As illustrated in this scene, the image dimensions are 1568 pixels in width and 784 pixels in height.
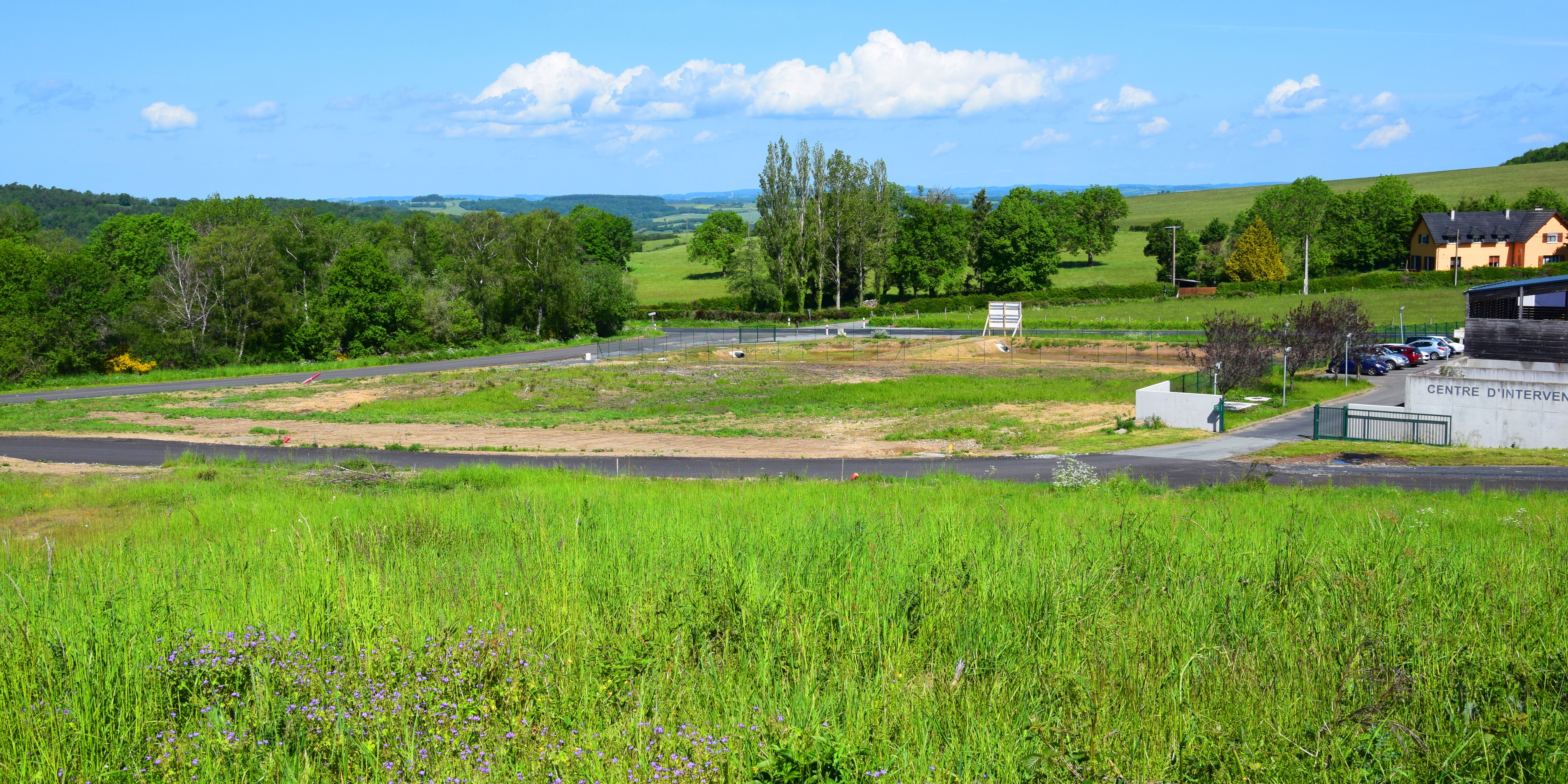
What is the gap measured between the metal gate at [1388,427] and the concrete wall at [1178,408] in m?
3.39

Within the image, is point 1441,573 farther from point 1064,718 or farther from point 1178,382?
point 1178,382

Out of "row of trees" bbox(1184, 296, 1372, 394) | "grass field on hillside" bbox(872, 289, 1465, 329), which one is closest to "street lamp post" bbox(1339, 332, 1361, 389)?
"row of trees" bbox(1184, 296, 1372, 394)

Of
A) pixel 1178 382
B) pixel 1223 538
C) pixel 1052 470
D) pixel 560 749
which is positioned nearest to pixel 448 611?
pixel 560 749

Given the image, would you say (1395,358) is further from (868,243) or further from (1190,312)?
(868,243)

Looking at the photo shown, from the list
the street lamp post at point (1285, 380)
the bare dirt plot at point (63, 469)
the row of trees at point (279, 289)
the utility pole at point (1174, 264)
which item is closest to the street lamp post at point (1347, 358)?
the street lamp post at point (1285, 380)

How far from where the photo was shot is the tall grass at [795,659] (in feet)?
15.3

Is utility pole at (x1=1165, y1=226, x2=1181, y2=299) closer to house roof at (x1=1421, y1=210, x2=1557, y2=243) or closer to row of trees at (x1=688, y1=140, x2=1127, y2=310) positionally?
row of trees at (x1=688, y1=140, x2=1127, y2=310)

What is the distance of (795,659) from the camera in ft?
19.1

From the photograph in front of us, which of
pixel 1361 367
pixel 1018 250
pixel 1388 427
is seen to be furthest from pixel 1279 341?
pixel 1018 250

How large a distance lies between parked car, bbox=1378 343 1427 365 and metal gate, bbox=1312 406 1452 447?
23327 mm

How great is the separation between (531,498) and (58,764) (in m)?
8.29

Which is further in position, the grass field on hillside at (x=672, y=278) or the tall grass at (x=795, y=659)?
the grass field on hillside at (x=672, y=278)

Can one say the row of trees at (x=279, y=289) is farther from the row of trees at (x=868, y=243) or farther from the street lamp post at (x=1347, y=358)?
the street lamp post at (x=1347, y=358)

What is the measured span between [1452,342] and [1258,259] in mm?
56848
